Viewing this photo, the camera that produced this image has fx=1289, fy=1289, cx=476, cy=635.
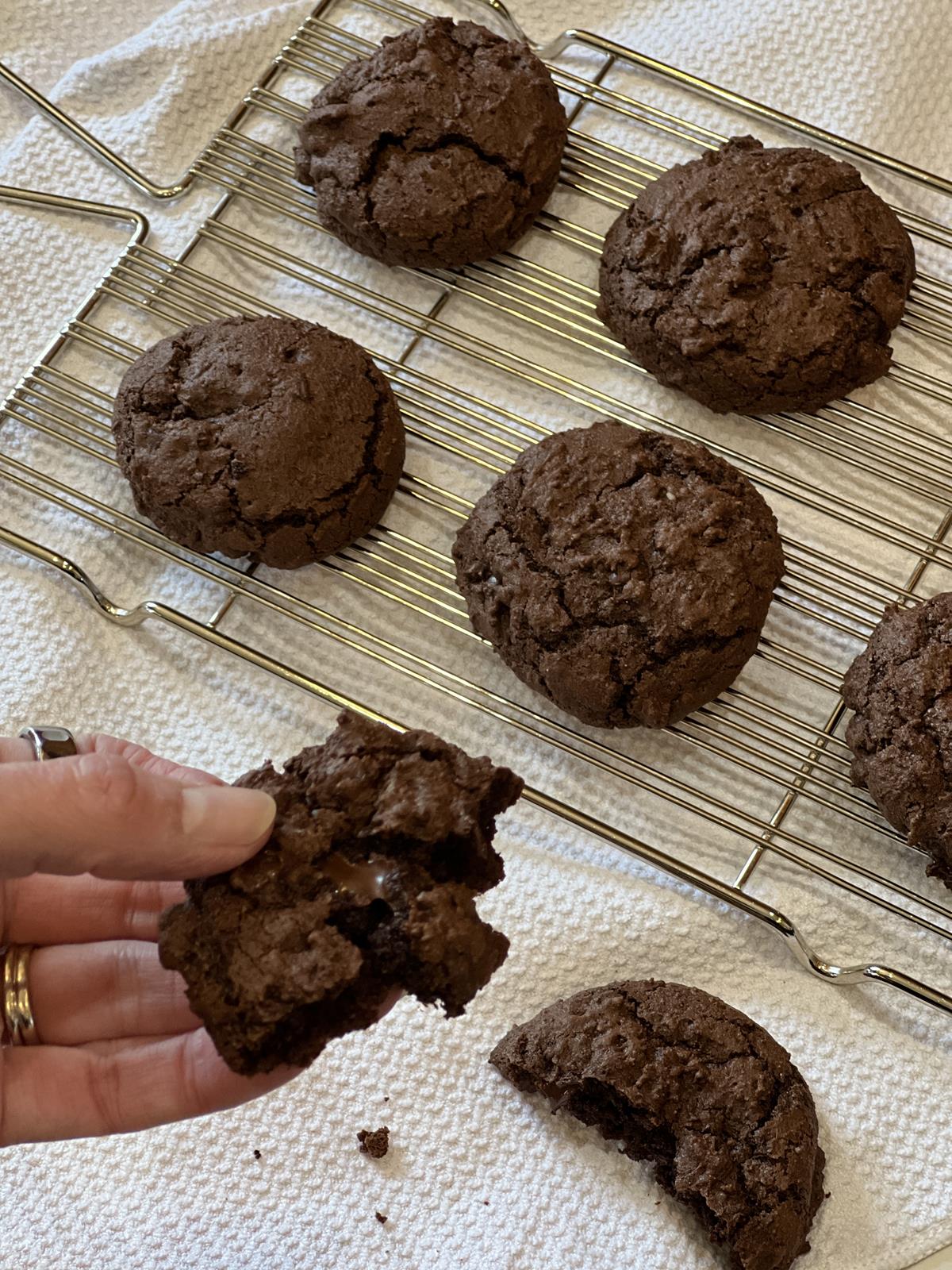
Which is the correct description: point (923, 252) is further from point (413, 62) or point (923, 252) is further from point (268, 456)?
point (268, 456)

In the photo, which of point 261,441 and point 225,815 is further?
point 261,441

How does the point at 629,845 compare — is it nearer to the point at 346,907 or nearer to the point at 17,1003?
the point at 346,907

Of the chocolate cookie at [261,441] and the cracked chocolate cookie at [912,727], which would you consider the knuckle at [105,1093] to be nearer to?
the chocolate cookie at [261,441]

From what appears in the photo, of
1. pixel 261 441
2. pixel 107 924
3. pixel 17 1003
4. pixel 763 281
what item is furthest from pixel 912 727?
pixel 17 1003

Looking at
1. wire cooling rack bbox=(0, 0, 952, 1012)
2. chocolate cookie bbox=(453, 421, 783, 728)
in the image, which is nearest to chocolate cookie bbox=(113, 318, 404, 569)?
wire cooling rack bbox=(0, 0, 952, 1012)

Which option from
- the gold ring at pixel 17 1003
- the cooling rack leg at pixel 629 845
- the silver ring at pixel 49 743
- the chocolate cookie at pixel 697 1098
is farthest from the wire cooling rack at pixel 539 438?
the gold ring at pixel 17 1003
